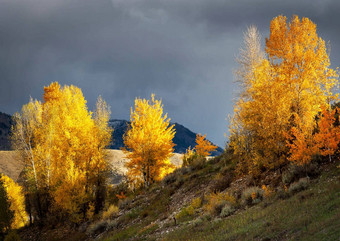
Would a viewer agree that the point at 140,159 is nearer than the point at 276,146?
No

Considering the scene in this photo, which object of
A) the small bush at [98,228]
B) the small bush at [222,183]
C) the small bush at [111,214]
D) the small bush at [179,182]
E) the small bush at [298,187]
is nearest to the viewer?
the small bush at [298,187]

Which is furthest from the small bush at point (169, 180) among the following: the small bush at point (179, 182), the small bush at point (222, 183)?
the small bush at point (222, 183)

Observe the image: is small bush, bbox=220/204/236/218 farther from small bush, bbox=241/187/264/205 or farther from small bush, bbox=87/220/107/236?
small bush, bbox=87/220/107/236

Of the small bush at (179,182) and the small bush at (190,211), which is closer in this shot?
the small bush at (190,211)

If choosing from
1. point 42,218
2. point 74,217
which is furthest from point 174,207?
point 42,218

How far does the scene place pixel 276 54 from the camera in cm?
1833

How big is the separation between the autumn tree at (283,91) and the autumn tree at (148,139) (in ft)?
33.1

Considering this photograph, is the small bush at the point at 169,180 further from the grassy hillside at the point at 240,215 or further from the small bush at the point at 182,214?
the small bush at the point at 182,214

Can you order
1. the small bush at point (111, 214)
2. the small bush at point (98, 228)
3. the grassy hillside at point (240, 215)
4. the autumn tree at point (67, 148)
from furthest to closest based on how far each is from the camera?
1. the autumn tree at point (67, 148)
2. the small bush at point (111, 214)
3. the small bush at point (98, 228)
4. the grassy hillside at point (240, 215)

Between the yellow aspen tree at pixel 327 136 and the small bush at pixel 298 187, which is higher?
the yellow aspen tree at pixel 327 136

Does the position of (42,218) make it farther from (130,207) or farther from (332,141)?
(332,141)

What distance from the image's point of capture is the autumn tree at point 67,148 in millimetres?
24031

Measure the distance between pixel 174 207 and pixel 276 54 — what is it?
524 inches

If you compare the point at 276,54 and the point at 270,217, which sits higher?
the point at 276,54
